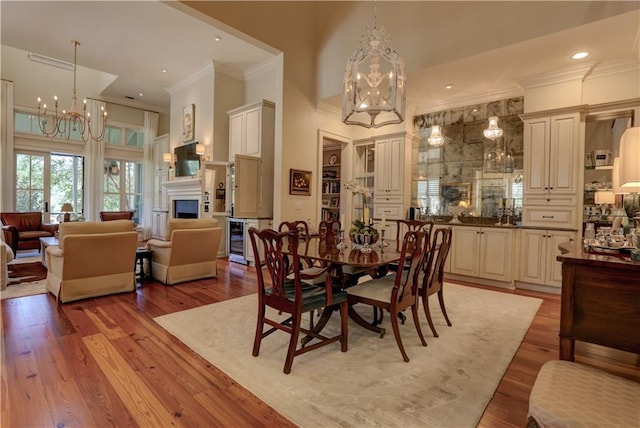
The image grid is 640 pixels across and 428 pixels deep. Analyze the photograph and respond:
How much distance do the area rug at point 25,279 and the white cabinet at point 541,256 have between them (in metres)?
6.28

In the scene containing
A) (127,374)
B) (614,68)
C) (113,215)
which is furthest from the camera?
(113,215)

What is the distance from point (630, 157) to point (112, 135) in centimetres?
1044

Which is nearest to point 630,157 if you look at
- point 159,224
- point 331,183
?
point 331,183

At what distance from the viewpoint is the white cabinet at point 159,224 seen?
27.5ft

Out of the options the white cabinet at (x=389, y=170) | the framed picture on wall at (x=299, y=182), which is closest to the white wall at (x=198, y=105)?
the framed picture on wall at (x=299, y=182)

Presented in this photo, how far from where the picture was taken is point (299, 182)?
5.43 m

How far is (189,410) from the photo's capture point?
67.9 inches

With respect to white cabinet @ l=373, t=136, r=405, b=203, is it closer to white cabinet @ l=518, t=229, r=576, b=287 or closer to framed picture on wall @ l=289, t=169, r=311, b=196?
framed picture on wall @ l=289, t=169, r=311, b=196

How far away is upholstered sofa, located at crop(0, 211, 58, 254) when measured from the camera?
233 inches

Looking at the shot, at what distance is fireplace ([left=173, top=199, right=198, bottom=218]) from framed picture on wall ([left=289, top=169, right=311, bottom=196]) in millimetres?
2756

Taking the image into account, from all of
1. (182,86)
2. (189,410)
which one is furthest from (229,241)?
(189,410)

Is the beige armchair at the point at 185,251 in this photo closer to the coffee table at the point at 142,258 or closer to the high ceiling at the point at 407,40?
the coffee table at the point at 142,258

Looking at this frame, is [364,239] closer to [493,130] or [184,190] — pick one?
[493,130]

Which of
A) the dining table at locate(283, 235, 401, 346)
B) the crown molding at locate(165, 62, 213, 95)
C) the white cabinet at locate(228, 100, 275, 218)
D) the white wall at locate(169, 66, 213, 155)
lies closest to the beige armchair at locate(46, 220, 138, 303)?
the white cabinet at locate(228, 100, 275, 218)
